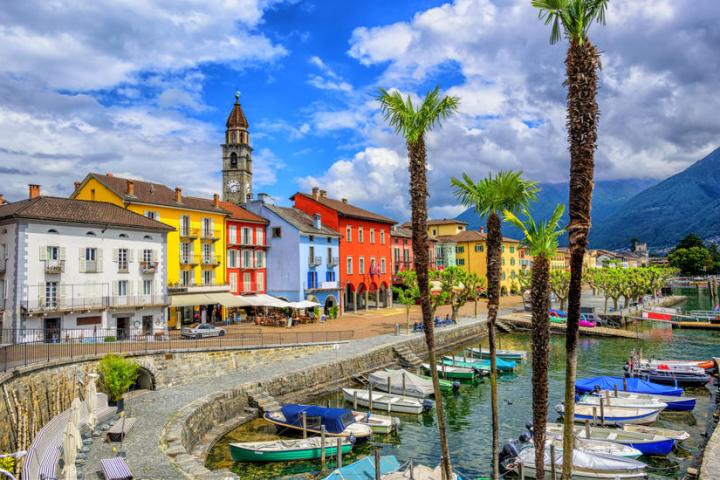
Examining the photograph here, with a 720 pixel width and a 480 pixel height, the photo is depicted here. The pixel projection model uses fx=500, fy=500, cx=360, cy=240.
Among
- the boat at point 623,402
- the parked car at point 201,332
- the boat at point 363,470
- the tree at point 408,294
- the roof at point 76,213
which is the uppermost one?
the roof at point 76,213

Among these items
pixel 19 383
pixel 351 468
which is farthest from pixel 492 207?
pixel 19 383

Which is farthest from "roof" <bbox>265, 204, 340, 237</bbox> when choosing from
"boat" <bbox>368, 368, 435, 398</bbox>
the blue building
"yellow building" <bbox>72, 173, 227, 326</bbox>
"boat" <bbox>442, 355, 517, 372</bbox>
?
"boat" <bbox>368, 368, 435, 398</bbox>

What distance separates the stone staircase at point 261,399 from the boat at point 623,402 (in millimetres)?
16256

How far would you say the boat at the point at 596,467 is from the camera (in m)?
18.0

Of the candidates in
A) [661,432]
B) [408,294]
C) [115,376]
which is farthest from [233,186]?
[661,432]

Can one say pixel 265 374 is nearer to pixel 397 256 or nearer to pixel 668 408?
pixel 668 408

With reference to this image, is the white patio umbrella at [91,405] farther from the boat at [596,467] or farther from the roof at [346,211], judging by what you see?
the roof at [346,211]

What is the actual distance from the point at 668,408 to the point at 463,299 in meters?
29.2

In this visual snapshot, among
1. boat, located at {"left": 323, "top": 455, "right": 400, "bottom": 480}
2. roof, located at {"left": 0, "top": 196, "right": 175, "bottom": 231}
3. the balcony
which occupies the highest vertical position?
roof, located at {"left": 0, "top": 196, "right": 175, "bottom": 231}

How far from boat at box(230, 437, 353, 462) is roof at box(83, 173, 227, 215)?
93.4ft

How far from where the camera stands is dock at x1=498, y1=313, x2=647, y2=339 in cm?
5306

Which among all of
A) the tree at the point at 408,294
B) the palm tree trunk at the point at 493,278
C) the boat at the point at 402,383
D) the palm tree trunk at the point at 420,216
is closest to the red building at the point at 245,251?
the tree at the point at 408,294

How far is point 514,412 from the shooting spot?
91.0 feet

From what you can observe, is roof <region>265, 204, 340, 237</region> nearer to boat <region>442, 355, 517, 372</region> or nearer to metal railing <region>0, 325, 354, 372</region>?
metal railing <region>0, 325, 354, 372</region>
